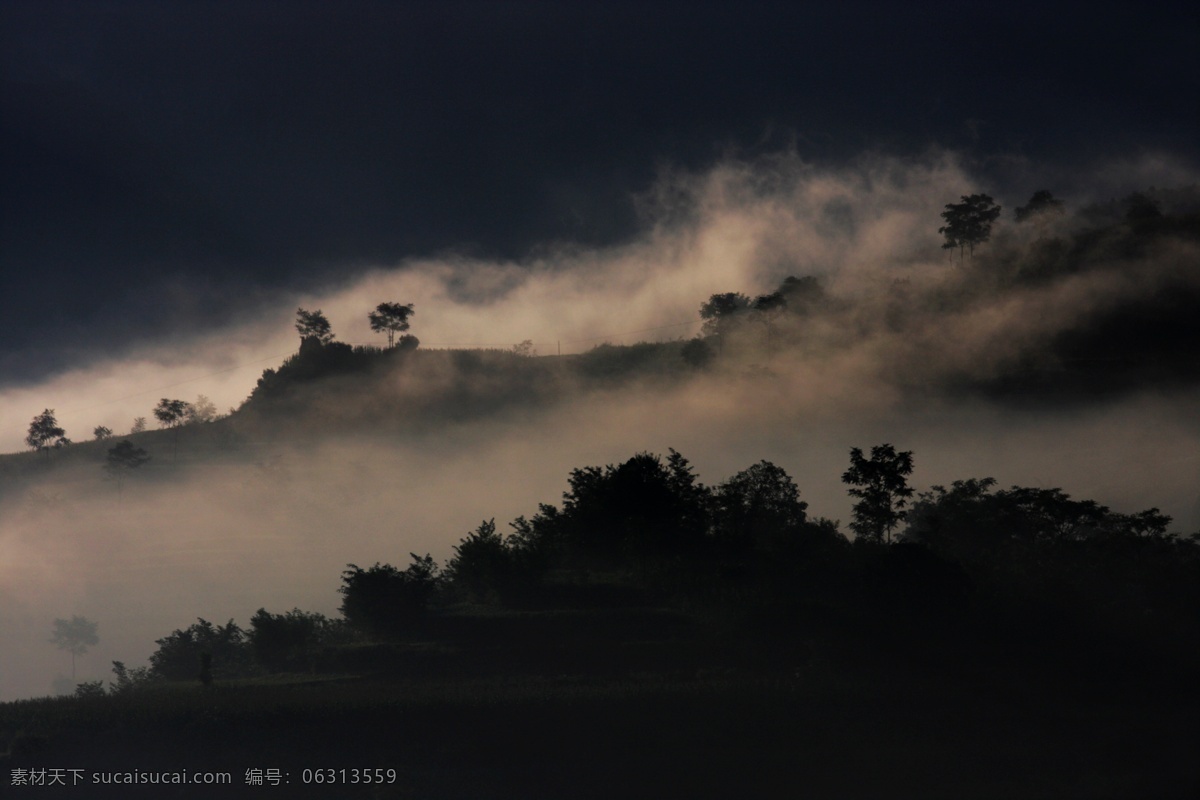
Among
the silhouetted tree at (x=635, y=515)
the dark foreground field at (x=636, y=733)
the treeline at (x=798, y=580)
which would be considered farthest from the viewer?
the silhouetted tree at (x=635, y=515)

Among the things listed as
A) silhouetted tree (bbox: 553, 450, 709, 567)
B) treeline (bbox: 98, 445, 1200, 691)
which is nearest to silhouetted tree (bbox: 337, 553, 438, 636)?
treeline (bbox: 98, 445, 1200, 691)

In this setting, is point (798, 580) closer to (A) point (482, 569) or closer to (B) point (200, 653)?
(A) point (482, 569)

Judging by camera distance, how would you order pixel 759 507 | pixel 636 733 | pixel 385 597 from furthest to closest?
pixel 759 507
pixel 385 597
pixel 636 733

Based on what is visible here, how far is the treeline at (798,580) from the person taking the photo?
83625mm

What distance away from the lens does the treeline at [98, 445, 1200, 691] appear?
83625 mm

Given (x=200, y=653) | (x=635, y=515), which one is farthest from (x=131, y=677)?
(x=635, y=515)

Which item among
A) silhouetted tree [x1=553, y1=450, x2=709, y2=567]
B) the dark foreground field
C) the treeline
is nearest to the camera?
the dark foreground field

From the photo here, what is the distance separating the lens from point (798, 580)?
9038 cm

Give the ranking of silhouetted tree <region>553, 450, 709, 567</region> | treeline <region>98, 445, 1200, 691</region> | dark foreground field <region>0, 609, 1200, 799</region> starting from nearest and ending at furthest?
dark foreground field <region>0, 609, 1200, 799</region> → treeline <region>98, 445, 1200, 691</region> → silhouetted tree <region>553, 450, 709, 567</region>

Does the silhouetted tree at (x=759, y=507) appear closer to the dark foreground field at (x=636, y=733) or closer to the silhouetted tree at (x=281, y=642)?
the dark foreground field at (x=636, y=733)

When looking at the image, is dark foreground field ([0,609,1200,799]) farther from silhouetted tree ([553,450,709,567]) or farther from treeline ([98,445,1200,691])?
silhouetted tree ([553,450,709,567])

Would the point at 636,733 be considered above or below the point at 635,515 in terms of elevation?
below

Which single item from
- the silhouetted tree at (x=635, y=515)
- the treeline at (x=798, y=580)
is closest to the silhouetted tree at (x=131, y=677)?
the treeline at (x=798, y=580)

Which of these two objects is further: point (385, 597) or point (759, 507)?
point (759, 507)
